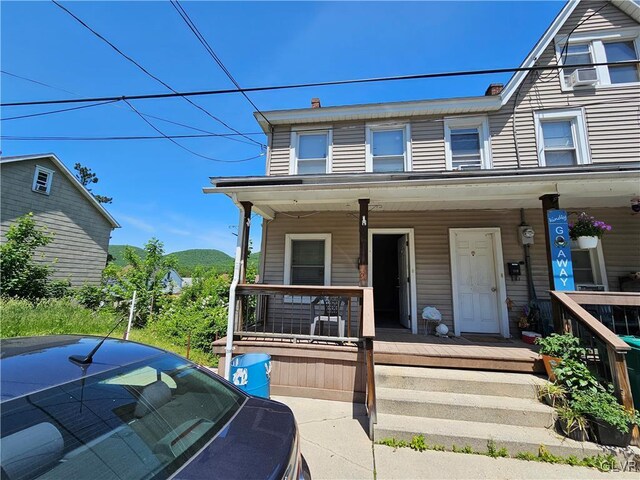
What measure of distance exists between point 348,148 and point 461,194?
3.36 metres

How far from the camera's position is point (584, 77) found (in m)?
6.29

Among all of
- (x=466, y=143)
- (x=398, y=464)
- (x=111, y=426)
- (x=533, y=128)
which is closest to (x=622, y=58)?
(x=533, y=128)

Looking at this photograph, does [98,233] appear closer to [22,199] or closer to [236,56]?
[22,199]

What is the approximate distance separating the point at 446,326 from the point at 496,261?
178cm

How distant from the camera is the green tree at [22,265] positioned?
8.44 metres

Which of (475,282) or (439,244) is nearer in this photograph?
(475,282)

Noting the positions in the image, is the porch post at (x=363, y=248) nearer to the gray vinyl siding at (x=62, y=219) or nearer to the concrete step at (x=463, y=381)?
the concrete step at (x=463, y=381)

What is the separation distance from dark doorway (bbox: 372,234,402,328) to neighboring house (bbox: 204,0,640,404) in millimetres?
1901

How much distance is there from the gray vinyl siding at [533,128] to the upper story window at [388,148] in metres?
0.16

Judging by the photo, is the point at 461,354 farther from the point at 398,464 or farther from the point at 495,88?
the point at 495,88

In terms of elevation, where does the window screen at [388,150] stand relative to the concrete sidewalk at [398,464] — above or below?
above

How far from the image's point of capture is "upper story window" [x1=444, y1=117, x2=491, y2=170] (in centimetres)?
654

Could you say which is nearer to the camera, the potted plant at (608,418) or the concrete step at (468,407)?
the potted plant at (608,418)

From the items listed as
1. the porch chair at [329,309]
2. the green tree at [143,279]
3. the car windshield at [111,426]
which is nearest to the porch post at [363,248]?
the porch chair at [329,309]
